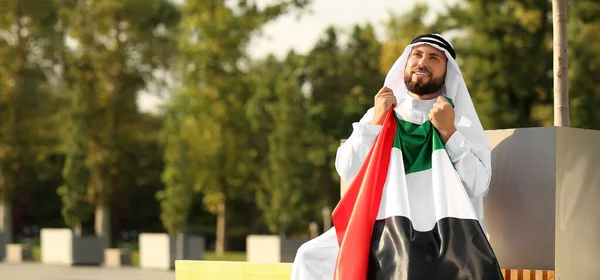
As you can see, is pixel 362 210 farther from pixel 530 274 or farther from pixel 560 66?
pixel 560 66

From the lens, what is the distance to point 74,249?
27.7m

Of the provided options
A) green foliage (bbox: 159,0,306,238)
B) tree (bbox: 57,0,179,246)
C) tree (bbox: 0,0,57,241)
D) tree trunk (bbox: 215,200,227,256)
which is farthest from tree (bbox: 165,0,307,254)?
tree (bbox: 0,0,57,241)

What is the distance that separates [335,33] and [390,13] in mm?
5743

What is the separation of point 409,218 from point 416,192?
0.17 metres

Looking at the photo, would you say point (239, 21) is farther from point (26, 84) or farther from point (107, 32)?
point (26, 84)

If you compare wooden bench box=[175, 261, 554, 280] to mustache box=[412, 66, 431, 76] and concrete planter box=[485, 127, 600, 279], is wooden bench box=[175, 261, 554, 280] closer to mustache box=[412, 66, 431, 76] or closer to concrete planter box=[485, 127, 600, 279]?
concrete planter box=[485, 127, 600, 279]

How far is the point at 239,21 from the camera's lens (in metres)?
27.9

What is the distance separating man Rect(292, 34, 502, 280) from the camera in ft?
14.8

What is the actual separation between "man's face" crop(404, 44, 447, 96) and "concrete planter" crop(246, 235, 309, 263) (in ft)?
65.8

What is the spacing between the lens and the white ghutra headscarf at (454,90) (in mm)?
4855

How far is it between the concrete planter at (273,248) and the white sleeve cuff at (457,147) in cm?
2030

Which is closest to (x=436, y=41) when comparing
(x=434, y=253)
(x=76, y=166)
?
(x=434, y=253)

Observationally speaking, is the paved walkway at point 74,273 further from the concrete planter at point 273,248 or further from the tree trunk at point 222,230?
the tree trunk at point 222,230

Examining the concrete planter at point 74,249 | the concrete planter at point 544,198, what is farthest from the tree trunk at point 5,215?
the concrete planter at point 544,198
